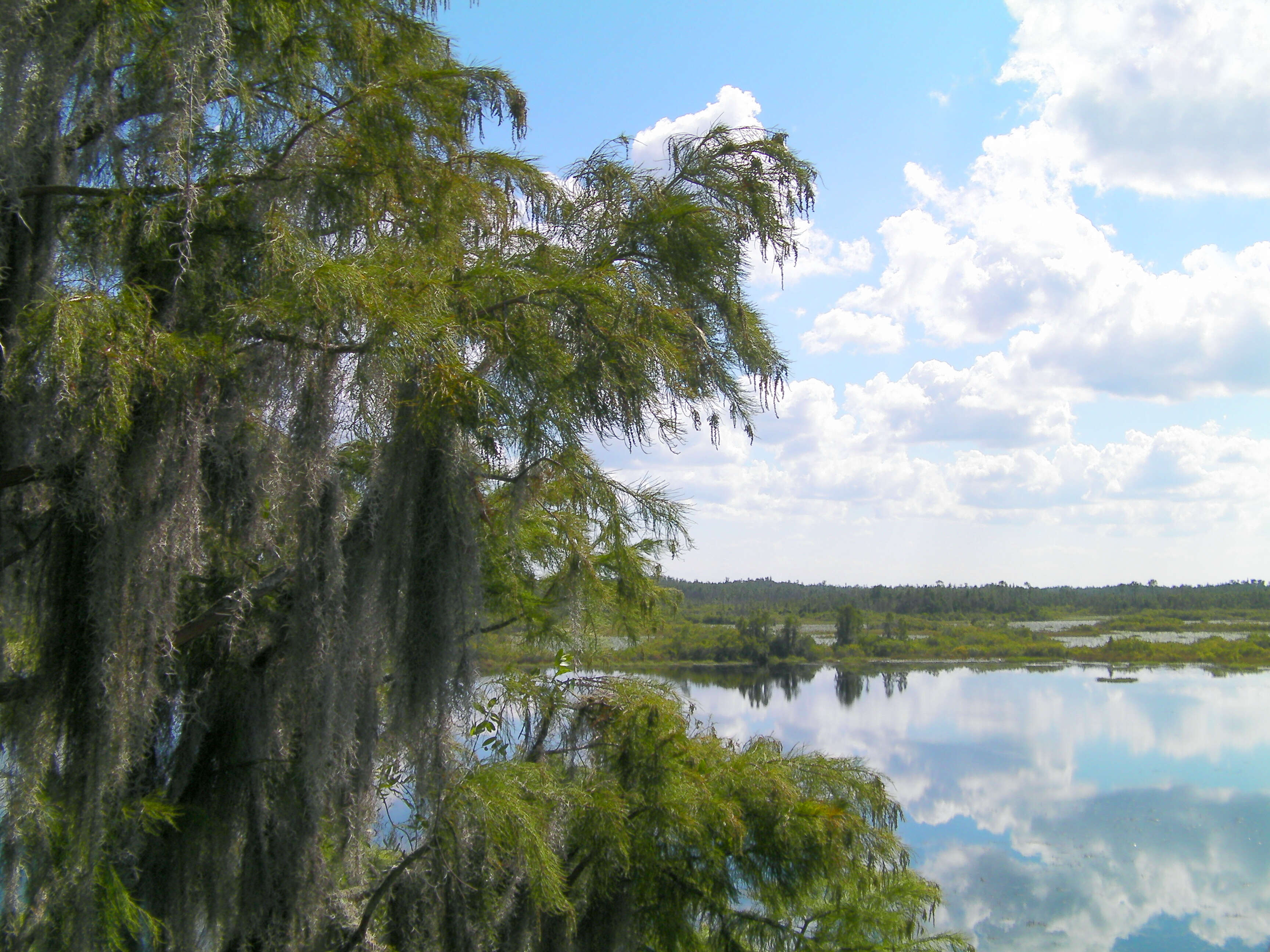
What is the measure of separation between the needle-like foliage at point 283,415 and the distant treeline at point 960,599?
2087 inches

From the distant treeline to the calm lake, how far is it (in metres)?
25.3

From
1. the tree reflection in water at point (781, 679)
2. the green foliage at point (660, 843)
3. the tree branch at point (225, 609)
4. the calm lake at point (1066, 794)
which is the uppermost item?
the tree branch at point (225, 609)

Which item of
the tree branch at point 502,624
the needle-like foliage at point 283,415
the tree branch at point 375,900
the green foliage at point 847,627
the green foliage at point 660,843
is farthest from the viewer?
the green foliage at point 847,627

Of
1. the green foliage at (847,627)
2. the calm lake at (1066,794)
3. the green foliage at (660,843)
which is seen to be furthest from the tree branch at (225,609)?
the green foliage at (847,627)

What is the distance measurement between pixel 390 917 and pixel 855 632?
50.5m

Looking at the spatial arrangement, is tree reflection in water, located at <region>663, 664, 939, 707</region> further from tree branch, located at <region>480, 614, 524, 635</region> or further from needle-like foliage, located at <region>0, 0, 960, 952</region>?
needle-like foliage, located at <region>0, 0, 960, 952</region>

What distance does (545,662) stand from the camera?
5.67 m

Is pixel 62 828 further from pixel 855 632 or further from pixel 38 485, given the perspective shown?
pixel 855 632

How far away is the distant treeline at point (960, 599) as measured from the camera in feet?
245

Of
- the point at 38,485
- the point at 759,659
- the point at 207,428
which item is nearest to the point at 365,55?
the point at 207,428

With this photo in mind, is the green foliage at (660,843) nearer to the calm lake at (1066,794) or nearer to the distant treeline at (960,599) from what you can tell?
the calm lake at (1066,794)

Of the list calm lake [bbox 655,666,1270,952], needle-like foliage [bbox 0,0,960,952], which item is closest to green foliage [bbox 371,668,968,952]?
needle-like foliage [bbox 0,0,960,952]

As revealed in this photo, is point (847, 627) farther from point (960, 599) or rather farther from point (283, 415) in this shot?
point (283, 415)

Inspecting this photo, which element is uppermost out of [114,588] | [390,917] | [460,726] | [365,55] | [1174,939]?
[365,55]
